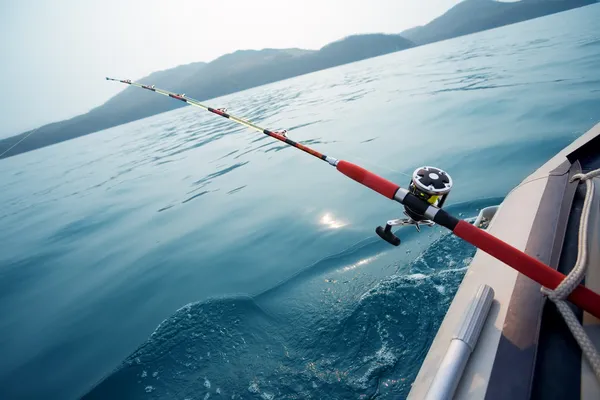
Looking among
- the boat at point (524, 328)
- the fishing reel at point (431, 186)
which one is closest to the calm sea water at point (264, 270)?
the boat at point (524, 328)

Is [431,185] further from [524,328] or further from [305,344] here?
[305,344]

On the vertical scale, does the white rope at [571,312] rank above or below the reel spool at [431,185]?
below

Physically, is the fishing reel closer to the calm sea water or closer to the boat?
the boat

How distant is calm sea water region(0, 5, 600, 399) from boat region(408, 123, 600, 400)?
122cm

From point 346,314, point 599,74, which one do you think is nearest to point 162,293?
point 346,314

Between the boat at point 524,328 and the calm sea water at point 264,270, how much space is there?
47.9 inches

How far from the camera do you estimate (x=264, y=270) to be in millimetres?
5316

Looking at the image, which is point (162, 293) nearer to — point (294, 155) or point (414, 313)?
point (414, 313)

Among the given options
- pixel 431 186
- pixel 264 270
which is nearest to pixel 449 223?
pixel 431 186

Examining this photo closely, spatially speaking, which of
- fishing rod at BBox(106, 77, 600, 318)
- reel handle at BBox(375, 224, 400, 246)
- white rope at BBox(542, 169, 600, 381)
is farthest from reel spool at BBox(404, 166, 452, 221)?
white rope at BBox(542, 169, 600, 381)

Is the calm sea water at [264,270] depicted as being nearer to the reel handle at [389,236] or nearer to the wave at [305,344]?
the wave at [305,344]

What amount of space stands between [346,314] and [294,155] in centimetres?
936

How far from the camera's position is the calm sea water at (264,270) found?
3.49 m

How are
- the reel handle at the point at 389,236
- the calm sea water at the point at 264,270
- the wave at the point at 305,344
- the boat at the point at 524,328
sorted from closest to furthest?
the boat at the point at 524,328 < the reel handle at the point at 389,236 < the wave at the point at 305,344 < the calm sea water at the point at 264,270
